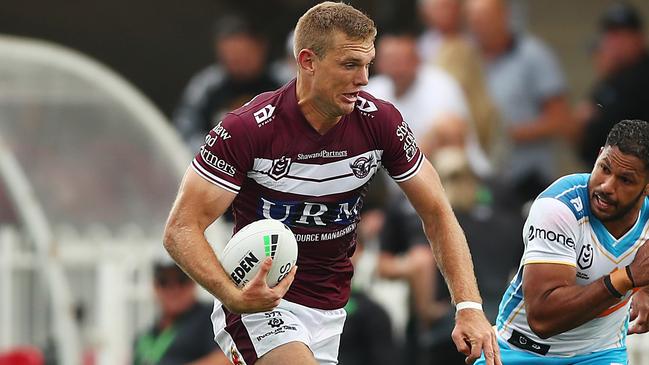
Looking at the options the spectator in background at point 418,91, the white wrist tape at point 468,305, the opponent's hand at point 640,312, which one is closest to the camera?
the white wrist tape at point 468,305

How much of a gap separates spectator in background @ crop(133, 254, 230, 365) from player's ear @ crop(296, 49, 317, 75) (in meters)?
4.07

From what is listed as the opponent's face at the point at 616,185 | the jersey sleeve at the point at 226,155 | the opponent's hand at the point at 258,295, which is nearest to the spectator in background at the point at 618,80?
the opponent's face at the point at 616,185

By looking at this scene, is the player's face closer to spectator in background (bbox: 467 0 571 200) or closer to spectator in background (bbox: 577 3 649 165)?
spectator in background (bbox: 577 3 649 165)

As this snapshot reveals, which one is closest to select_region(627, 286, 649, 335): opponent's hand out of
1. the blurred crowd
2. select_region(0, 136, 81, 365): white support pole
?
the blurred crowd

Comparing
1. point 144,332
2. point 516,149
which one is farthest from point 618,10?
point 144,332

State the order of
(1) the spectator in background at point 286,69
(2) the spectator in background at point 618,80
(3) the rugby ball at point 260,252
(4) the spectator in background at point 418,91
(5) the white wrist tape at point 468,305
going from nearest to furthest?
(3) the rugby ball at point 260,252 → (5) the white wrist tape at point 468,305 → (2) the spectator in background at point 618,80 → (4) the spectator in background at point 418,91 → (1) the spectator in background at point 286,69

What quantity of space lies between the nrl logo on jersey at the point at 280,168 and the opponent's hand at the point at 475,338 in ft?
3.48

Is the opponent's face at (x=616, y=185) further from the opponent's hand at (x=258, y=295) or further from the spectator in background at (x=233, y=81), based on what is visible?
the spectator in background at (x=233, y=81)

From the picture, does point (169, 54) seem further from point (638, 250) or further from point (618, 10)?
point (638, 250)

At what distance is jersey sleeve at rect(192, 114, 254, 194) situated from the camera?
7176mm

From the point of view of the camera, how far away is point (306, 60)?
7.29 meters

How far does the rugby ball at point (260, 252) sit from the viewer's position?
6969 mm

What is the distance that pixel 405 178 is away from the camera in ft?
24.8

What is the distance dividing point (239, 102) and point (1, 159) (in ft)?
6.59
